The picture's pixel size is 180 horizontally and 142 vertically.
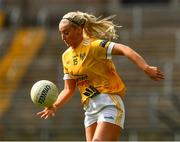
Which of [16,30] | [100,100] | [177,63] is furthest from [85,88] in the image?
[16,30]

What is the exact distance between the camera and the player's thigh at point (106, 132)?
27.6 feet

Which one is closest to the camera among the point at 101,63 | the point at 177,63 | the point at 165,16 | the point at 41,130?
the point at 101,63

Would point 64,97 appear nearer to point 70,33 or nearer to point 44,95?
point 44,95

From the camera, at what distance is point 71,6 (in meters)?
24.5

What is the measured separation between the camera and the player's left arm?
314 inches

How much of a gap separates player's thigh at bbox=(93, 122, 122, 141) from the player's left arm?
2.41 ft

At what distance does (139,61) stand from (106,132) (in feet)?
2.87

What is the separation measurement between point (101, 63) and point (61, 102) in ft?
2.34

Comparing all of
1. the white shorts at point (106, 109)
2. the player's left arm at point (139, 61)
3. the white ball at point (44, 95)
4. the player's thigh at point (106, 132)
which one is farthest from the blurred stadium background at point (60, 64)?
the player's left arm at point (139, 61)

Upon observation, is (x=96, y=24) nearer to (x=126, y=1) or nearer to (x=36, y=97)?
(x=36, y=97)

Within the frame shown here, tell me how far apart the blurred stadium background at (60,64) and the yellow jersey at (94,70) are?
8.32 meters

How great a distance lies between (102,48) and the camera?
859cm

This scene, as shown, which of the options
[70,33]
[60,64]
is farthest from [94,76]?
[60,64]

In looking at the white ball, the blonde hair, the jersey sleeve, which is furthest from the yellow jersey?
the white ball
